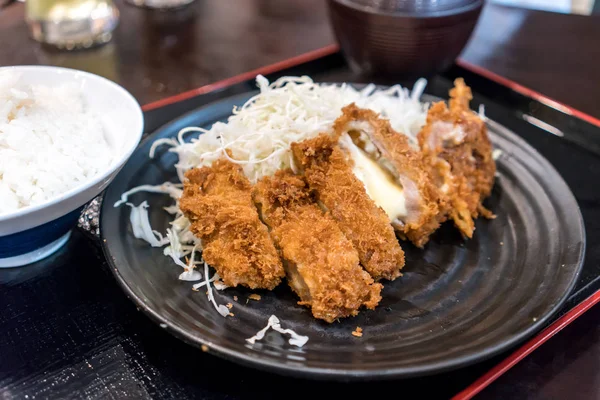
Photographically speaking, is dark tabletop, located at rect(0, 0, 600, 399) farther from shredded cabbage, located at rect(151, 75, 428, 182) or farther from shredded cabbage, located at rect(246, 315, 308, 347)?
shredded cabbage, located at rect(151, 75, 428, 182)

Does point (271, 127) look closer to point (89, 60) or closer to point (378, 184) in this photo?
point (378, 184)

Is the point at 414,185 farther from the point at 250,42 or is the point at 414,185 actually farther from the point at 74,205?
the point at 250,42

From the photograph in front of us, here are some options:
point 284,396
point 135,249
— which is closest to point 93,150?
point 135,249

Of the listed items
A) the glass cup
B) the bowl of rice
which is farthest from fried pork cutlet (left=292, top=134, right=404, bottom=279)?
the glass cup

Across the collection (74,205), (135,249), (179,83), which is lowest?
(179,83)

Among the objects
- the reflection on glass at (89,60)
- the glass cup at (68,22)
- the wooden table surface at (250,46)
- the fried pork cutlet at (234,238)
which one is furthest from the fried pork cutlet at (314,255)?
the glass cup at (68,22)
